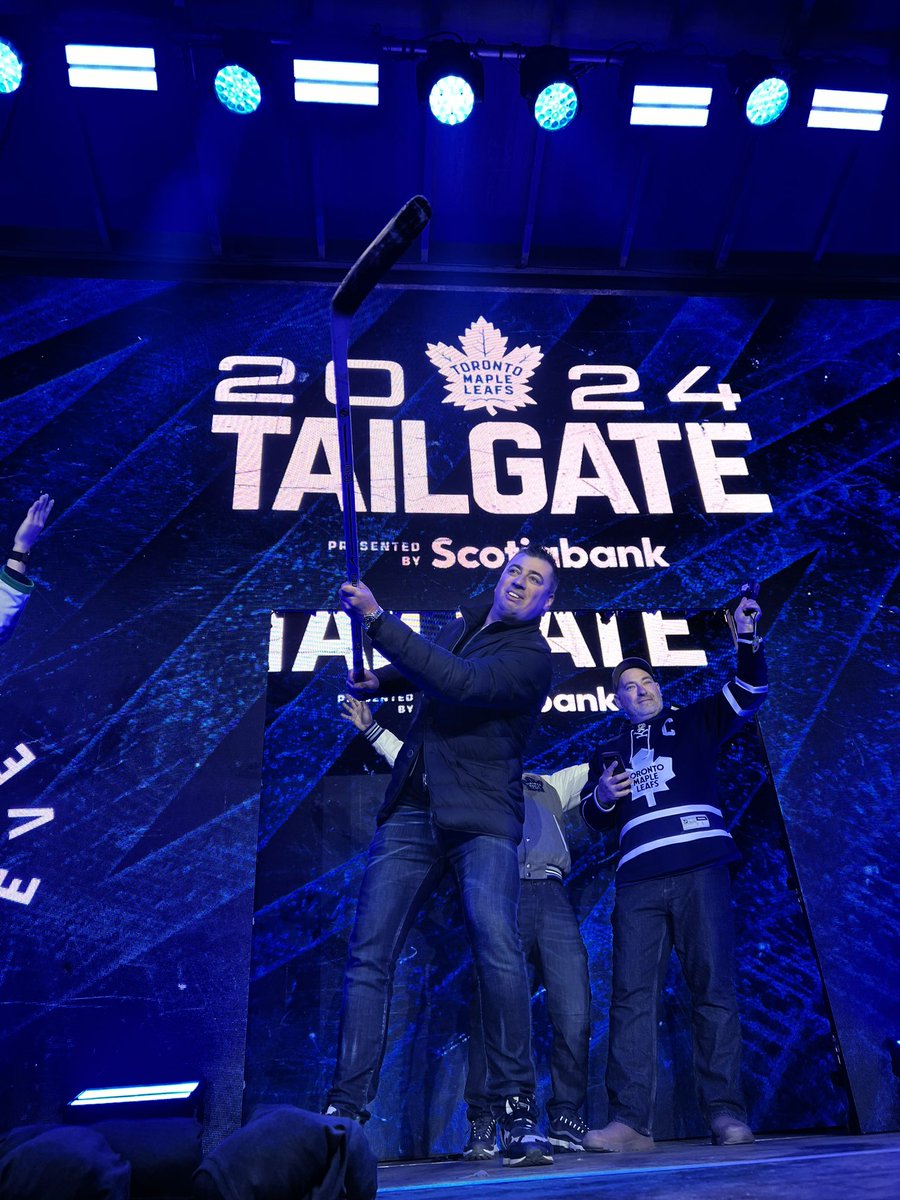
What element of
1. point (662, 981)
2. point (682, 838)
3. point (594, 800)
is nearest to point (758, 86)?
point (594, 800)

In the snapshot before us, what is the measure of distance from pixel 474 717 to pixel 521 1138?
108 cm

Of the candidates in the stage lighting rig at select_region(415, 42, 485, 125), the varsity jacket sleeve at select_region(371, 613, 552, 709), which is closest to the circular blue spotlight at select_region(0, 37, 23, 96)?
the stage lighting rig at select_region(415, 42, 485, 125)

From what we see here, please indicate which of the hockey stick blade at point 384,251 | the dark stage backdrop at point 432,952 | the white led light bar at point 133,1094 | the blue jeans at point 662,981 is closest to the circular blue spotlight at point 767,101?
the dark stage backdrop at point 432,952

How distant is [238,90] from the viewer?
4840mm

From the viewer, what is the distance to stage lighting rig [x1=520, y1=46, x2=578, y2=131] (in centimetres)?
476

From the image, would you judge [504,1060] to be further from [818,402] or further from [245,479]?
[818,402]

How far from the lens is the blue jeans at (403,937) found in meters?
2.45

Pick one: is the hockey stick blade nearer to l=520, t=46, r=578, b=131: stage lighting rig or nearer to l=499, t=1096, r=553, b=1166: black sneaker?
l=499, t=1096, r=553, b=1166: black sneaker

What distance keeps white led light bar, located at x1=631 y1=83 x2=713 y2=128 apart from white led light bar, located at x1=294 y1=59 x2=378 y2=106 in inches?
52.0

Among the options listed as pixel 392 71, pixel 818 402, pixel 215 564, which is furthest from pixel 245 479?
pixel 818 402

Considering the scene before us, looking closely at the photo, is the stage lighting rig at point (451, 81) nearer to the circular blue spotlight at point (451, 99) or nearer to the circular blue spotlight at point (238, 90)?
the circular blue spotlight at point (451, 99)

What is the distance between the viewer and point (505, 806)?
277 cm

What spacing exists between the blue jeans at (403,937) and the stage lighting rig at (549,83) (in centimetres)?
366

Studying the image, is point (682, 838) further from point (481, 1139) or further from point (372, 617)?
point (372, 617)
